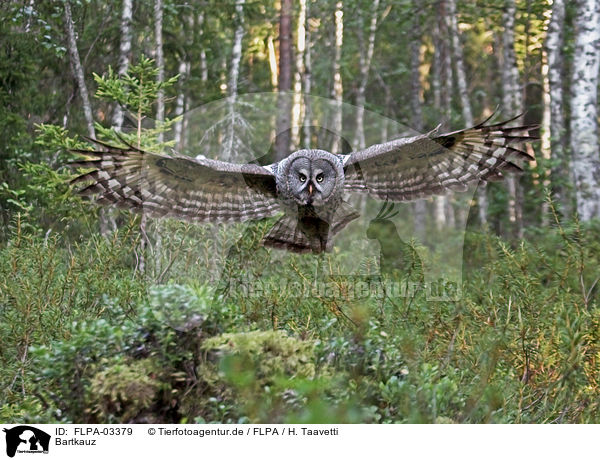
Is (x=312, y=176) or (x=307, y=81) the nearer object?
(x=312, y=176)

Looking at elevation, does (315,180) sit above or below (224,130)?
below

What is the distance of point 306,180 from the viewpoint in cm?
674

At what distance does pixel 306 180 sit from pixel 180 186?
113 centimetres

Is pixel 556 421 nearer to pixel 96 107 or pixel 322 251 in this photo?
pixel 322 251

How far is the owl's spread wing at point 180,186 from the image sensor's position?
652 centimetres

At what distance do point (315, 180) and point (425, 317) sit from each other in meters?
1.74

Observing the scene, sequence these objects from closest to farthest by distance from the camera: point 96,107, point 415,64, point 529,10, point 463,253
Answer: point 463,253 → point 96,107 → point 529,10 → point 415,64

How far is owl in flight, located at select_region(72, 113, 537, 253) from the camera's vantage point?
6.64 metres

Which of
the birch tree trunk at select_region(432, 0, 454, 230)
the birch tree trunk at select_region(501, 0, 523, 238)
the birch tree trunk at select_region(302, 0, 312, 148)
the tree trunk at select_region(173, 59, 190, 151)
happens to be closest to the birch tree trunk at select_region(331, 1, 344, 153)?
the birch tree trunk at select_region(302, 0, 312, 148)

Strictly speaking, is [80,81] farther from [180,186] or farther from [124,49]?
[180,186]
